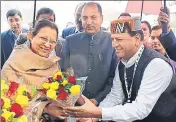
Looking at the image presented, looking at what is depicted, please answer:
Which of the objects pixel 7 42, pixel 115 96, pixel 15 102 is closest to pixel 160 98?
pixel 115 96

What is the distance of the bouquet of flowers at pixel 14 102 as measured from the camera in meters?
1.47

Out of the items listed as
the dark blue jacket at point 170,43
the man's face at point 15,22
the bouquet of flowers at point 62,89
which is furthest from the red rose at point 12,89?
the man's face at point 15,22

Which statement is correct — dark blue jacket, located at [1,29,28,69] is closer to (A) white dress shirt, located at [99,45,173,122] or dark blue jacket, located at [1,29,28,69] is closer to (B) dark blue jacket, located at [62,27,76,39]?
(B) dark blue jacket, located at [62,27,76,39]

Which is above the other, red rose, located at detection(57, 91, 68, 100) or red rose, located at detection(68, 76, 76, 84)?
red rose, located at detection(68, 76, 76, 84)

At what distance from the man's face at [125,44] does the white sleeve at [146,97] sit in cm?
16

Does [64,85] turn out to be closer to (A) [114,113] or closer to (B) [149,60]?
(A) [114,113]

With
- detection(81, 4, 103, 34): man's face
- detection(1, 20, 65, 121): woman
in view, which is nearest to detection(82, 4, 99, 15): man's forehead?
detection(81, 4, 103, 34): man's face

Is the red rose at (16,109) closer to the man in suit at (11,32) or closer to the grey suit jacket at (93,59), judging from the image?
the grey suit jacket at (93,59)

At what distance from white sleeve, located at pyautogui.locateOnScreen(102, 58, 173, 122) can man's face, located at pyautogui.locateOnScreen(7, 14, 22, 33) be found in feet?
4.42

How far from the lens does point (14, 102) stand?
61.3 inches

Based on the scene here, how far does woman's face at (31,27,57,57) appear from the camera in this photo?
6.64ft

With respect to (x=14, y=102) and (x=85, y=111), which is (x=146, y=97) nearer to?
(x=85, y=111)

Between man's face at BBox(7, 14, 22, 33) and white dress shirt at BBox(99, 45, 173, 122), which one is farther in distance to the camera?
man's face at BBox(7, 14, 22, 33)

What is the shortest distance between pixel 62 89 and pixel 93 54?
0.80m
